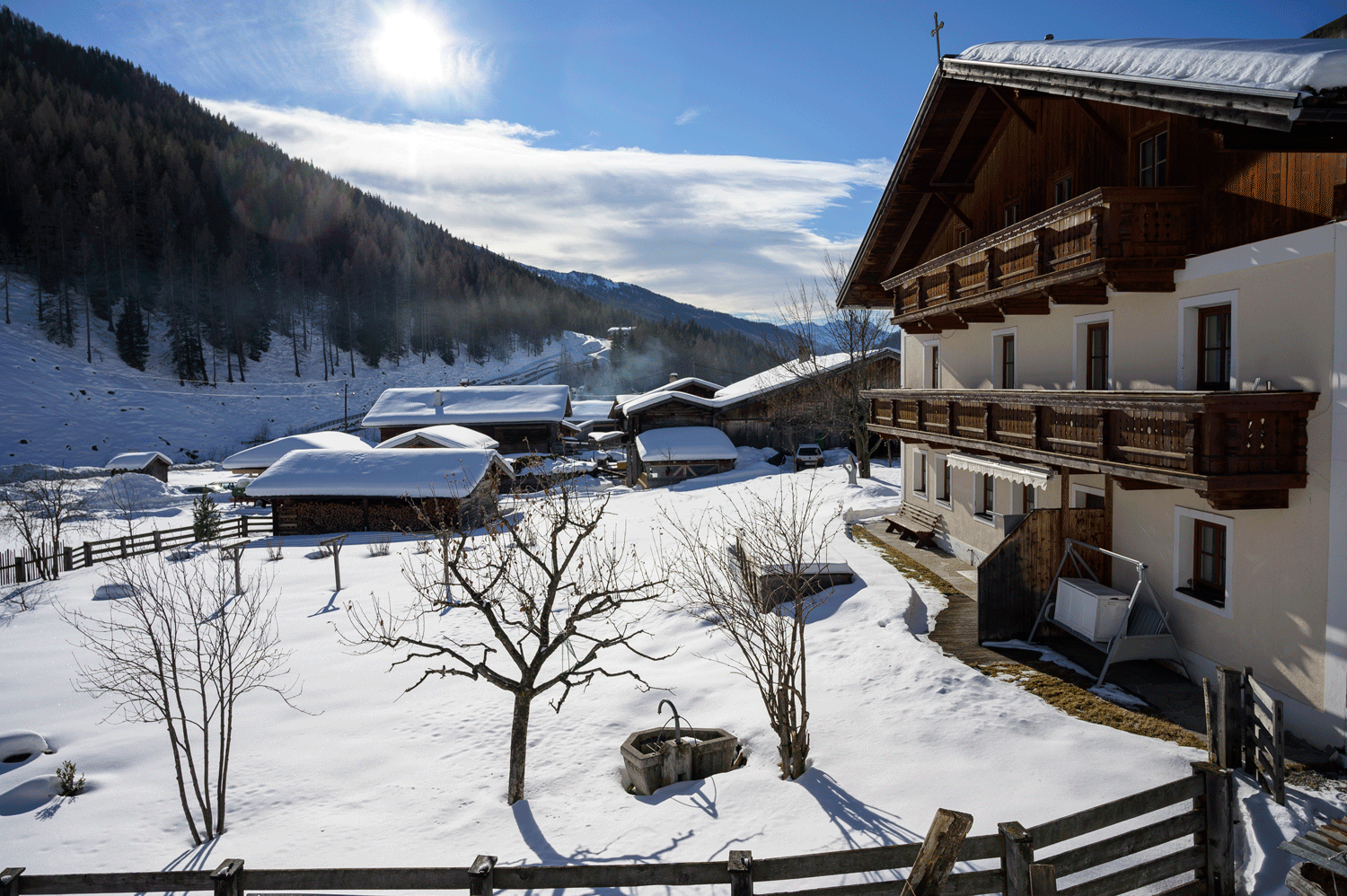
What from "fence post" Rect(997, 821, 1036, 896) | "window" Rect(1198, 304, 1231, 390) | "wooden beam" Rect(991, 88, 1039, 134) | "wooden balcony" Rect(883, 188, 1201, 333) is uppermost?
"wooden beam" Rect(991, 88, 1039, 134)

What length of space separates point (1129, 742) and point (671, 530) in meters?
16.9

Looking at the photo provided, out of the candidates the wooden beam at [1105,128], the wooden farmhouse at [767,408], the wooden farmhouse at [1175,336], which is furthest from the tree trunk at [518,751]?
the wooden farmhouse at [767,408]

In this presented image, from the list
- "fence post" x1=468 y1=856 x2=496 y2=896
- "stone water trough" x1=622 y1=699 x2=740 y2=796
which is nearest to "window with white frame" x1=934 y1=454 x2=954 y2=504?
"stone water trough" x1=622 y1=699 x2=740 y2=796

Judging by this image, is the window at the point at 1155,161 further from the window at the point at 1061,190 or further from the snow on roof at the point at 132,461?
the snow on roof at the point at 132,461

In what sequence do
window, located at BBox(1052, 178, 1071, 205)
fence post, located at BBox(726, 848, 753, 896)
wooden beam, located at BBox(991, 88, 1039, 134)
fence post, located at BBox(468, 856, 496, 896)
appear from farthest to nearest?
wooden beam, located at BBox(991, 88, 1039, 134) → window, located at BBox(1052, 178, 1071, 205) → fence post, located at BBox(468, 856, 496, 896) → fence post, located at BBox(726, 848, 753, 896)

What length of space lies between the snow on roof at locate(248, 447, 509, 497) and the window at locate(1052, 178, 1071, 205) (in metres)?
25.3

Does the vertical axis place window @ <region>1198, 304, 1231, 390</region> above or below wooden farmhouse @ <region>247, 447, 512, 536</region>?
above

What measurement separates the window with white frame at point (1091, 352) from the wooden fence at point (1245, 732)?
6660 millimetres

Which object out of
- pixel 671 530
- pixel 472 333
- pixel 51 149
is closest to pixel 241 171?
pixel 51 149

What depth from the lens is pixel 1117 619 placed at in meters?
10.9

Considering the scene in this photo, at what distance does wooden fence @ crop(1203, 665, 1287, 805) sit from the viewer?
725 centimetres

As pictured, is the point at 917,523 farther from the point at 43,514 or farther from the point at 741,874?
the point at 43,514

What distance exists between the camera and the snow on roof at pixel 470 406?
55.7m

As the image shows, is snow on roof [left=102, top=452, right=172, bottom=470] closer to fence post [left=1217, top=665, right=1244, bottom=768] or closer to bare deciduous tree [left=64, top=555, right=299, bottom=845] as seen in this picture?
bare deciduous tree [left=64, top=555, right=299, bottom=845]
